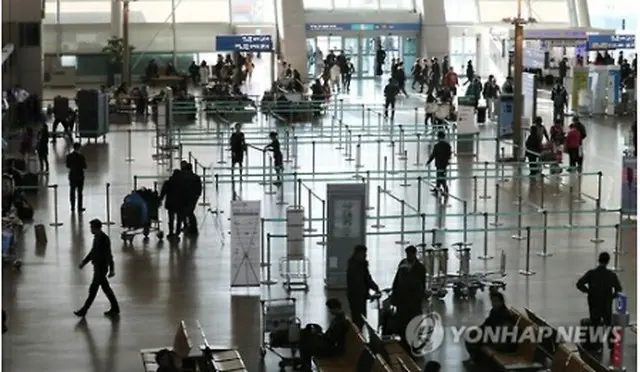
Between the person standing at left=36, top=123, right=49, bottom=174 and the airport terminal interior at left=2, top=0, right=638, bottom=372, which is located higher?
the person standing at left=36, top=123, right=49, bottom=174

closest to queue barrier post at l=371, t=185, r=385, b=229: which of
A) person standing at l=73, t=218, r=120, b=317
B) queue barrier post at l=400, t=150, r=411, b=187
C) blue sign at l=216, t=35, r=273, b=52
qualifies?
queue barrier post at l=400, t=150, r=411, b=187

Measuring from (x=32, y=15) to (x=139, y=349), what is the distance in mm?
26441

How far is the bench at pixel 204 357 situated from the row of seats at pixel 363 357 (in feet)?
2.66

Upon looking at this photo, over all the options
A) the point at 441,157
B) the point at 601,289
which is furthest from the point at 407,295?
the point at 441,157

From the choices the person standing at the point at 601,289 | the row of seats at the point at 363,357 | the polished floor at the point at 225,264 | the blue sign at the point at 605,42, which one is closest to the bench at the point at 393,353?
the row of seats at the point at 363,357

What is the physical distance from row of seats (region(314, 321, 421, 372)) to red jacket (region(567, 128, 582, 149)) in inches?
602

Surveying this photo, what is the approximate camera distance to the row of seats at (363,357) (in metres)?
12.4

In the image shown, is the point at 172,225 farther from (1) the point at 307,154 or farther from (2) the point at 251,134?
(2) the point at 251,134

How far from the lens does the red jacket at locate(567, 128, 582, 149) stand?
92.1 feet

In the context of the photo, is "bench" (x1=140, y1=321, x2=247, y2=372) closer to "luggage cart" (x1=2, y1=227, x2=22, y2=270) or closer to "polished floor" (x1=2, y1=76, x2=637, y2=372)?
"polished floor" (x1=2, y1=76, x2=637, y2=372)

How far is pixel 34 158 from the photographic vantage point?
90.0ft

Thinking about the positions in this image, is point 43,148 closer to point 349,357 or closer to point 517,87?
point 517,87

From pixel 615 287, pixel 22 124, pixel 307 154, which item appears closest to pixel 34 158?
pixel 307 154

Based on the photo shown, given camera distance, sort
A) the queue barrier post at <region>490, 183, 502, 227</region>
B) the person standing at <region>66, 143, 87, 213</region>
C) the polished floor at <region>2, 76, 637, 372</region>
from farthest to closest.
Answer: the person standing at <region>66, 143, 87, 213</region>, the queue barrier post at <region>490, 183, 502, 227</region>, the polished floor at <region>2, 76, 637, 372</region>
